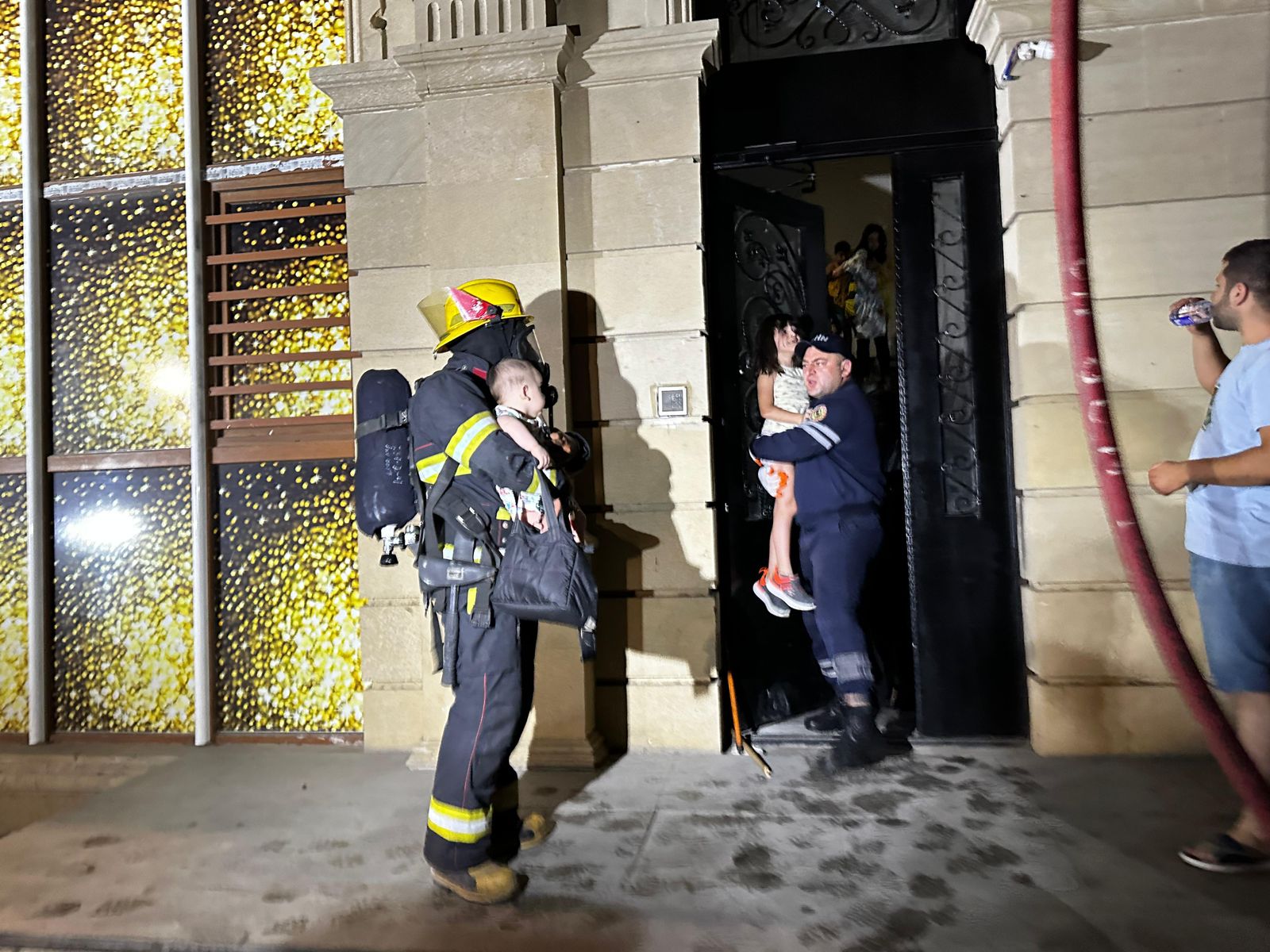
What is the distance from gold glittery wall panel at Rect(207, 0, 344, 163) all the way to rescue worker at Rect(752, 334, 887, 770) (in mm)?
2981

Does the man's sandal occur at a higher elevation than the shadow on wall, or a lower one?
lower

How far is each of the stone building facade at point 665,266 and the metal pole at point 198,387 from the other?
94 centimetres

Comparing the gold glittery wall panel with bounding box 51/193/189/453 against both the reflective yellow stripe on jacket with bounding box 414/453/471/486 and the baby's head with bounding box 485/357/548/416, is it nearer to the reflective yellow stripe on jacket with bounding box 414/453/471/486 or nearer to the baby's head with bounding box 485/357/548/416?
the reflective yellow stripe on jacket with bounding box 414/453/471/486

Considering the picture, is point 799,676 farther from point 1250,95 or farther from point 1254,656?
point 1250,95

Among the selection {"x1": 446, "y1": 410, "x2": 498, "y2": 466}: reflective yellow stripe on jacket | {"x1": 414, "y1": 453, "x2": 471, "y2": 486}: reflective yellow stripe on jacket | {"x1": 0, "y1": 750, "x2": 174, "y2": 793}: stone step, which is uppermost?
{"x1": 446, "y1": 410, "x2": 498, "y2": 466}: reflective yellow stripe on jacket

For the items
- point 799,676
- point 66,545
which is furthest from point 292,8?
point 799,676

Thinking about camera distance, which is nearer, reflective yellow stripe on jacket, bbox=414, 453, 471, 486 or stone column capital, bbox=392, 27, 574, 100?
reflective yellow stripe on jacket, bbox=414, 453, 471, 486

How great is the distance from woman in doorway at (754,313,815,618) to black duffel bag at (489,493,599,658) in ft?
5.76

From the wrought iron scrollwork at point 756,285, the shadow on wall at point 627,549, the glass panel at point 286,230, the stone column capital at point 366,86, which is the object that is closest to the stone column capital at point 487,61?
the stone column capital at point 366,86

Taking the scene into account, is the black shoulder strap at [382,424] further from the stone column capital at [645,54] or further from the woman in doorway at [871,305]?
the woman in doorway at [871,305]

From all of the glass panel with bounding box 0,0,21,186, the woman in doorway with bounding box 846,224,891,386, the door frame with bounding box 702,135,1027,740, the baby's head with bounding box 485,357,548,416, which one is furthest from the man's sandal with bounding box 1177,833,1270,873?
the glass panel with bounding box 0,0,21,186

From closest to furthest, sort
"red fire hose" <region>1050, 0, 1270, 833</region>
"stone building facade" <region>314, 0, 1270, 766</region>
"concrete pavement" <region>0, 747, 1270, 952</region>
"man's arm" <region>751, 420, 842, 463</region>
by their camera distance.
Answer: "red fire hose" <region>1050, 0, 1270, 833</region>, "concrete pavement" <region>0, 747, 1270, 952</region>, "stone building facade" <region>314, 0, 1270, 766</region>, "man's arm" <region>751, 420, 842, 463</region>

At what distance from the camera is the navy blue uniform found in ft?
13.1

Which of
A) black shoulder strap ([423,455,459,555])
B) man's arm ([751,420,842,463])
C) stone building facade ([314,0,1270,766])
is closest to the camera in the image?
black shoulder strap ([423,455,459,555])
